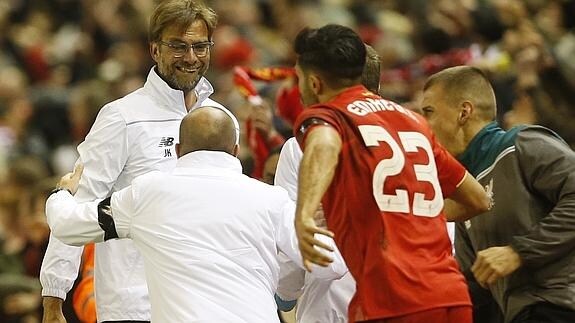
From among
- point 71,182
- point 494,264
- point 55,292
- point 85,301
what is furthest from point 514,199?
point 85,301

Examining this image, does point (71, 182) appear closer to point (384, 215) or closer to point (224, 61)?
point (384, 215)

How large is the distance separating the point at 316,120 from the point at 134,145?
4.23 feet

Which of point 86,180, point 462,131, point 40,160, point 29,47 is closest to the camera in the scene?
point 86,180

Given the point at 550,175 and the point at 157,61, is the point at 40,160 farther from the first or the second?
the point at 550,175

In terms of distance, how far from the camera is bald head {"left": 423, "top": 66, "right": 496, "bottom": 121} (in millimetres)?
6285

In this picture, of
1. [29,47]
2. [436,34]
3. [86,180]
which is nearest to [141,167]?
[86,180]

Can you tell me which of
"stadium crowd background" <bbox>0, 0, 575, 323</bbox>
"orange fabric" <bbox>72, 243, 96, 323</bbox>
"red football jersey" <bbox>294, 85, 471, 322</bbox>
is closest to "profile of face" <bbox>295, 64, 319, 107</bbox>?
"red football jersey" <bbox>294, 85, 471, 322</bbox>

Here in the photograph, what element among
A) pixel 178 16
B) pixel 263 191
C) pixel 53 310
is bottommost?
pixel 53 310

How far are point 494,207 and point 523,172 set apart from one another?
228mm

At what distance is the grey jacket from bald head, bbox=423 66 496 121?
0.28ft

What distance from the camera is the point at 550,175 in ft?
19.5

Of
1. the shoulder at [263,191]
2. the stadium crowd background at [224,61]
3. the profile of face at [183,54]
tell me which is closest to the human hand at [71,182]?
the profile of face at [183,54]

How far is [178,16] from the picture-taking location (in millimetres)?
6094

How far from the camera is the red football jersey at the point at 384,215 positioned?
502cm
